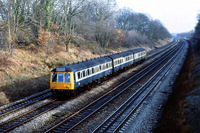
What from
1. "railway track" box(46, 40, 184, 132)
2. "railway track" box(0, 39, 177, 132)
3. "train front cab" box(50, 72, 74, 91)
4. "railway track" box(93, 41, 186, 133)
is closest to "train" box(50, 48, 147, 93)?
"train front cab" box(50, 72, 74, 91)

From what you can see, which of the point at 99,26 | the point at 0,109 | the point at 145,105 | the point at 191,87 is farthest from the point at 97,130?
the point at 99,26

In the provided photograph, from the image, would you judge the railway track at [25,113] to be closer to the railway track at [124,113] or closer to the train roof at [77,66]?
the train roof at [77,66]

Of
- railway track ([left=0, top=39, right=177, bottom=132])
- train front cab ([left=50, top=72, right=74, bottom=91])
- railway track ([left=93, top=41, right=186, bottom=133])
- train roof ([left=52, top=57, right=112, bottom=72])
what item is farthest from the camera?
train roof ([left=52, top=57, right=112, bottom=72])

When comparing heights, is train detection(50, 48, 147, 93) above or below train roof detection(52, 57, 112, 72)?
below

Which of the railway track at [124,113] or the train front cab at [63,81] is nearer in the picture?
the railway track at [124,113]

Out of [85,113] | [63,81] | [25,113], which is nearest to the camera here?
[25,113]

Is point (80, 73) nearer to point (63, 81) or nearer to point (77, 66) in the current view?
point (77, 66)

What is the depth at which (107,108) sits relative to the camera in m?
14.0

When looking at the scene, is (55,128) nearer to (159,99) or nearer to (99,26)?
(159,99)

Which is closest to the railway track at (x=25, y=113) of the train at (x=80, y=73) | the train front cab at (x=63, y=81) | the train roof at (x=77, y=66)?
the train front cab at (x=63, y=81)

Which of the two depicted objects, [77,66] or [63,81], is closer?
[63,81]

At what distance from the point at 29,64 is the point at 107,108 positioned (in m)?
13.7

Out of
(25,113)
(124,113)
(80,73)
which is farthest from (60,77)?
(124,113)

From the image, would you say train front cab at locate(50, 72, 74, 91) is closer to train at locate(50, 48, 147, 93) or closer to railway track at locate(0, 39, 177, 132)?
train at locate(50, 48, 147, 93)
